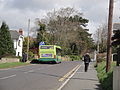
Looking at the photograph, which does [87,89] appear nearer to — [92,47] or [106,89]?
[106,89]

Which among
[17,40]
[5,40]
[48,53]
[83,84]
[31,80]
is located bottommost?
[83,84]

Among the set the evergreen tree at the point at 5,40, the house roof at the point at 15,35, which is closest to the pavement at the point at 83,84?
the evergreen tree at the point at 5,40

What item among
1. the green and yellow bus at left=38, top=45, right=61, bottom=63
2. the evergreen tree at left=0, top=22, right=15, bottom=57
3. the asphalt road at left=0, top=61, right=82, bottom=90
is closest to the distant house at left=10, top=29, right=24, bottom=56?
the evergreen tree at left=0, top=22, right=15, bottom=57

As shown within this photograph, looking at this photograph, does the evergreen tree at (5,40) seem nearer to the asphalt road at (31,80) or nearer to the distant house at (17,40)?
the distant house at (17,40)

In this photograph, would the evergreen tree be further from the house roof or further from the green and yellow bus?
the green and yellow bus

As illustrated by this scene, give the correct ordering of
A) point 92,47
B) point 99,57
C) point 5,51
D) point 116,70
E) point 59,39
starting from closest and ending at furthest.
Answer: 1. point 116,70
2. point 99,57
3. point 5,51
4. point 59,39
5. point 92,47

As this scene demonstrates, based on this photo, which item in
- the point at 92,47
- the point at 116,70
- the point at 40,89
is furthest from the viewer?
the point at 92,47

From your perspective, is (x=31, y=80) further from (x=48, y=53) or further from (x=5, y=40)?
(x=5, y=40)

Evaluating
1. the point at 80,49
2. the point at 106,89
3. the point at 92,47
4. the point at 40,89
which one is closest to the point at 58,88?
the point at 40,89

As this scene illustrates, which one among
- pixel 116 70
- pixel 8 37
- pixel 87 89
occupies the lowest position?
pixel 87 89

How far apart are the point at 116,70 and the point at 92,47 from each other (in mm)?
97971

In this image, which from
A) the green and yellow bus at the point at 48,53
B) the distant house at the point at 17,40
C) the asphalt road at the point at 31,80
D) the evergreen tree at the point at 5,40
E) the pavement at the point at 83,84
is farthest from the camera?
the distant house at the point at 17,40

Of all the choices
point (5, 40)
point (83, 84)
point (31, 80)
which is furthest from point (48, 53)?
point (83, 84)

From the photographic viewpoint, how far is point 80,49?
102 meters
